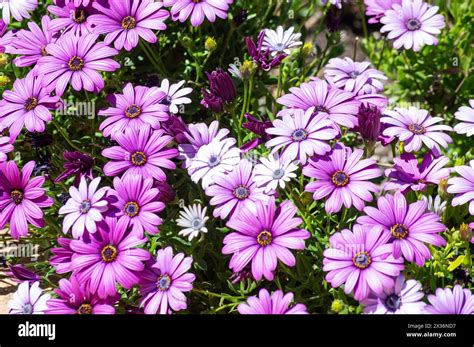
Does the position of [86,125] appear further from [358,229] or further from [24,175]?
[358,229]

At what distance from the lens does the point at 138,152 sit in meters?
2.58

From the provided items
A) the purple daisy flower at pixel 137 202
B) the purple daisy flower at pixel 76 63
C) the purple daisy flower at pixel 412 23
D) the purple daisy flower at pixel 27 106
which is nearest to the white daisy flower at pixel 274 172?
the purple daisy flower at pixel 137 202

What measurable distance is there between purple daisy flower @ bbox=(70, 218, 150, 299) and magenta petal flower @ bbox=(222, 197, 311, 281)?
0.29 metres

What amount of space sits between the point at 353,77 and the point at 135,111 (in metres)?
0.88

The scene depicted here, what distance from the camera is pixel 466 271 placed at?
103 inches

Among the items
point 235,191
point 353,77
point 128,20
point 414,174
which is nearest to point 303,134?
point 235,191

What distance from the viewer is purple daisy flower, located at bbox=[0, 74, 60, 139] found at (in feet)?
8.77

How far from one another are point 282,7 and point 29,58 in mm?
1366

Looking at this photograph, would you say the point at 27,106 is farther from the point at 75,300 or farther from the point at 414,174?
the point at 414,174

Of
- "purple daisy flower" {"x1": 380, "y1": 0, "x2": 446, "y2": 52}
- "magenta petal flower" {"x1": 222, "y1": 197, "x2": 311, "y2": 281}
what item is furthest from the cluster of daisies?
"purple daisy flower" {"x1": 380, "y1": 0, "x2": 446, "y2": 52}

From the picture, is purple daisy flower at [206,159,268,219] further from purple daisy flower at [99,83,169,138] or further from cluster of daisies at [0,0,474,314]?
purple daisy flower at [99,83,169,138]

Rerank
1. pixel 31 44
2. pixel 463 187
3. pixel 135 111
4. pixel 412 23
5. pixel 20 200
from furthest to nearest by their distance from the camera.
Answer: pixel 412 23 < pixel 31 44 < pixel 135 111 < pixel 20 200 < pixel 463 187

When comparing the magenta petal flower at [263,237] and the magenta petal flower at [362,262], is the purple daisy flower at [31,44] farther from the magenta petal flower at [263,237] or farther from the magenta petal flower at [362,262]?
the magenta petal flower at [362,262]
